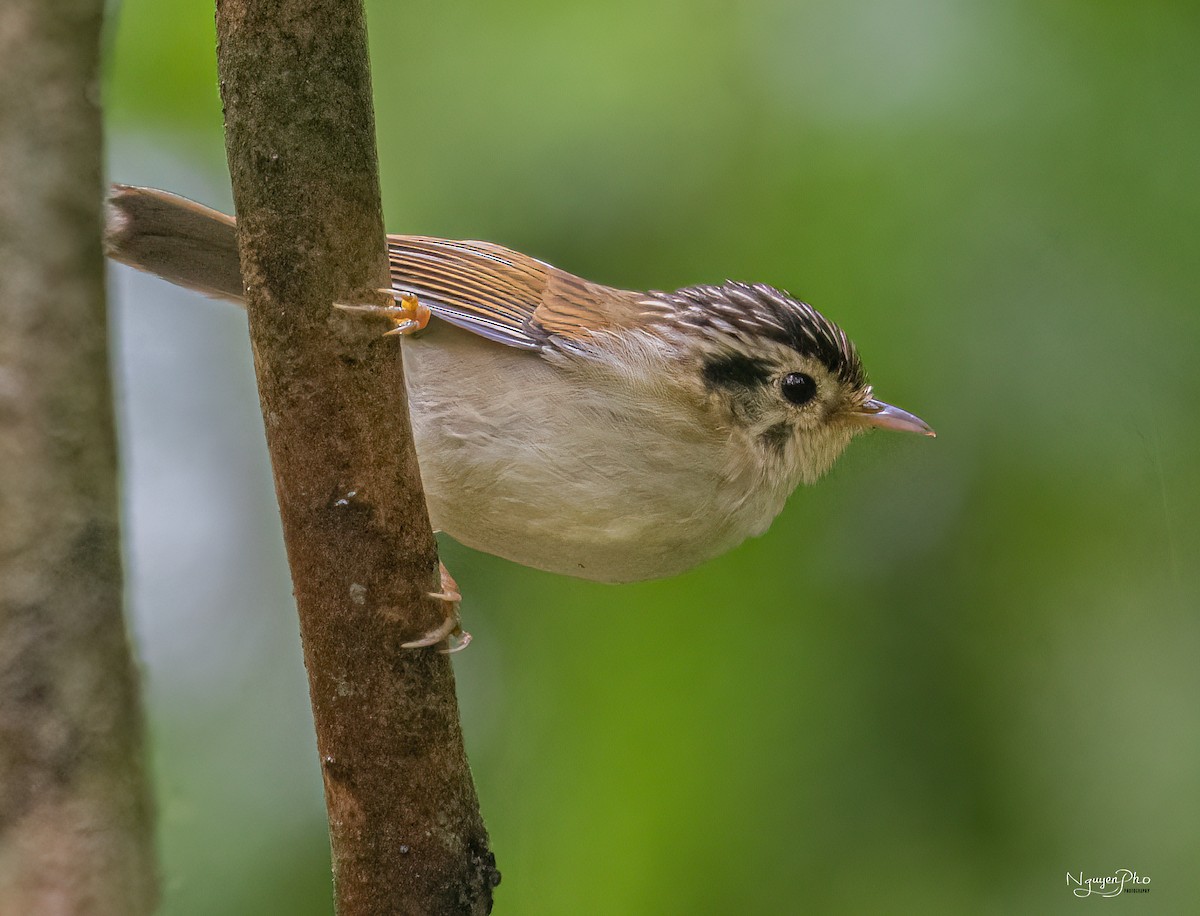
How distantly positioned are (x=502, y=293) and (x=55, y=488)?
204 centimetres

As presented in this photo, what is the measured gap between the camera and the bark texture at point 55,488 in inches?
33.2

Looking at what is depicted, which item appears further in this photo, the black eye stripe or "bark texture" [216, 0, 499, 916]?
the black eye stripe

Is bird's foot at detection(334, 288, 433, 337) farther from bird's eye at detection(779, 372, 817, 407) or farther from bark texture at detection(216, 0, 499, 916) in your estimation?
bird's eye at detection(779, 372, 817, 407)

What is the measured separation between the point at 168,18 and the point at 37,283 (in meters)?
2.52

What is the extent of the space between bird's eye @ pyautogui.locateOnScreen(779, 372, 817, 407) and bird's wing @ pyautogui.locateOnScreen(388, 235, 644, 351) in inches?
15.9

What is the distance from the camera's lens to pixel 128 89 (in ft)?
9.80

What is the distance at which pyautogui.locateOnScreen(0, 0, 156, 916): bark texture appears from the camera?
84 centimetres

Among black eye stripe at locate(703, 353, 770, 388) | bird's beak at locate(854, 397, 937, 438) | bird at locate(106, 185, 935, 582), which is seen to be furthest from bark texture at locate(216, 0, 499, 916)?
bird's beak at locate(854, 397, 937, 438)

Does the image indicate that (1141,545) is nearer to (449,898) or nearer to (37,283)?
(449,898)

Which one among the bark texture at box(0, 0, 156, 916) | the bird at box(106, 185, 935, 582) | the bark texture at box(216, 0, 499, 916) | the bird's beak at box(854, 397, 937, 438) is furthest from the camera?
the bird's beak at box(854, 397, 937, 438)

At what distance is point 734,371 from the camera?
8.98ft
